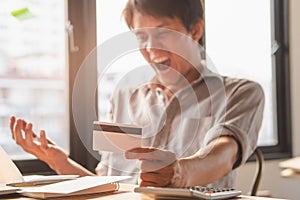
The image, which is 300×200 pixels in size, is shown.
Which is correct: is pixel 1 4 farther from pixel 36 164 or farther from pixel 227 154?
pixel 227 154

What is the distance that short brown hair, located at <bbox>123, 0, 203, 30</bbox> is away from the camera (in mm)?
1866

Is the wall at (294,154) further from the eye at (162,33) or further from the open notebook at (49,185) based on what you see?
the open notebook at (49,185)

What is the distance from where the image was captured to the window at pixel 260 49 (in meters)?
2.97

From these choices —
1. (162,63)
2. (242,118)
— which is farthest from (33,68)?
(242,118)

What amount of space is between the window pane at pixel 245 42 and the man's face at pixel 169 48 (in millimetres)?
966

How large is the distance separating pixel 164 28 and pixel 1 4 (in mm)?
797

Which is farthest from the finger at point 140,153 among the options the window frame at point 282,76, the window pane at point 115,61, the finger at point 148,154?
the window frame at point 282,76

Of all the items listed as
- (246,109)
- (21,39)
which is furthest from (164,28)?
(21,39)

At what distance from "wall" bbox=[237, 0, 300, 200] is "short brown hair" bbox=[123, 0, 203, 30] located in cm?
120

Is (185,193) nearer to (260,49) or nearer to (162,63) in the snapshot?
(162,63)

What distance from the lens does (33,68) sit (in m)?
2.35

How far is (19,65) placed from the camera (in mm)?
2314

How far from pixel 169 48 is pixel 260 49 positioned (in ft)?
4.68

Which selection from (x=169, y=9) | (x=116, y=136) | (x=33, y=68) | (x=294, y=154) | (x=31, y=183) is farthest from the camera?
(x=294, y=154)
